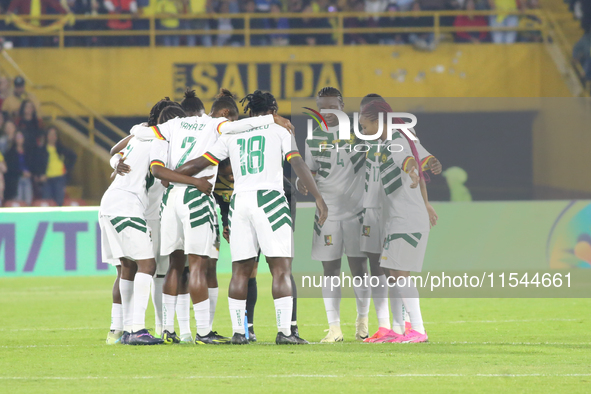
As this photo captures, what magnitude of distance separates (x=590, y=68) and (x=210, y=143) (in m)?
13.7

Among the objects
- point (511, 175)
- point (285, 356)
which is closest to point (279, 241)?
point (285, 356)

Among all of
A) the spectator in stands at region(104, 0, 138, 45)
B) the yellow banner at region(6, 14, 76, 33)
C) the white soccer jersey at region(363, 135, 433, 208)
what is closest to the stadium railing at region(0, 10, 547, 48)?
the yellow banner at region(6, 14, 76, 33)

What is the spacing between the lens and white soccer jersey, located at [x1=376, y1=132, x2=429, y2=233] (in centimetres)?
702

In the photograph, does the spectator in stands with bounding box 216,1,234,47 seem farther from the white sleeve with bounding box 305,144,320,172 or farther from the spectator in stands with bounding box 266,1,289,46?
the white sleeve with bounding box 305,144,320,172

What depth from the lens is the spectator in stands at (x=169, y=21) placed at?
19.6 meters

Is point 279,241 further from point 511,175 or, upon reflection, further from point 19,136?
point 19,136

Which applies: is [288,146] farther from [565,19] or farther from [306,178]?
[565,19]

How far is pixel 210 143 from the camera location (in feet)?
23.1

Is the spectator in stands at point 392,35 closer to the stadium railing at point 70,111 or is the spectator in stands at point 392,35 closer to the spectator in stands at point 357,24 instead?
the spectator in stands at point 357,24

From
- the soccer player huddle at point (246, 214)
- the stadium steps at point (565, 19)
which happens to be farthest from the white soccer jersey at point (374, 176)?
the stadium steps at point (565, 19)

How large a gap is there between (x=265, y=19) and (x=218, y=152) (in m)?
13.7

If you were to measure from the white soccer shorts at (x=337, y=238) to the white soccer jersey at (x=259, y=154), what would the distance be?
784 mm

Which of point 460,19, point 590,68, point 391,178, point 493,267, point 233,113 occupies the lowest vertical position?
point 493,267

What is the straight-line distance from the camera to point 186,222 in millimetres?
6801
